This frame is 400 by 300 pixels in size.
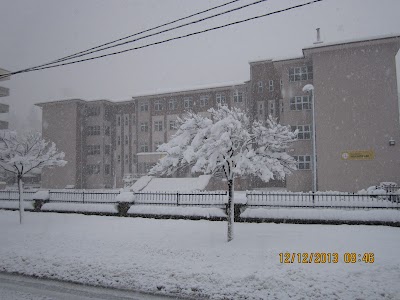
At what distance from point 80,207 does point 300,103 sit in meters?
22.3

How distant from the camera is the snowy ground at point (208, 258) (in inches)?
291

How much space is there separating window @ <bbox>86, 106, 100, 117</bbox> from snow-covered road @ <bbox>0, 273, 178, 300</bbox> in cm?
4225

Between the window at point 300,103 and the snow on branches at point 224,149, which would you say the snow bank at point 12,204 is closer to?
the snow on branches at point 224,149

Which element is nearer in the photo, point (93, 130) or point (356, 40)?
point (356, 40)

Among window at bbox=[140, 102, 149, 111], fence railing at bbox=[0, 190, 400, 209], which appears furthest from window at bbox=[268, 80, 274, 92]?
fence railing at bbox=[0, 190, 400, 209]

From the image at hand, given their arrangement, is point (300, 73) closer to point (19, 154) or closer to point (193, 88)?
point (193, 88)

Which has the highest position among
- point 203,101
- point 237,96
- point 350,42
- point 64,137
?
point 350,42

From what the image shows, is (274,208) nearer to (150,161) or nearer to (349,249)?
(349,249)

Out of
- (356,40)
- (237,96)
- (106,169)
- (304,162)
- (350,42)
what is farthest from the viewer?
(106,169)

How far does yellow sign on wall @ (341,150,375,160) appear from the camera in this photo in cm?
2708

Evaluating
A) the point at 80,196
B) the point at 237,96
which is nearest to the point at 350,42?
the point at 237,96

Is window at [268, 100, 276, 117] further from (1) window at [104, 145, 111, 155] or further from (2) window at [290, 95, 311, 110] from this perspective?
(1) window at [104, 145, 111, 155]

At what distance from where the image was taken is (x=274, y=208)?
627 inches

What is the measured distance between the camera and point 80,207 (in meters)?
19.8
